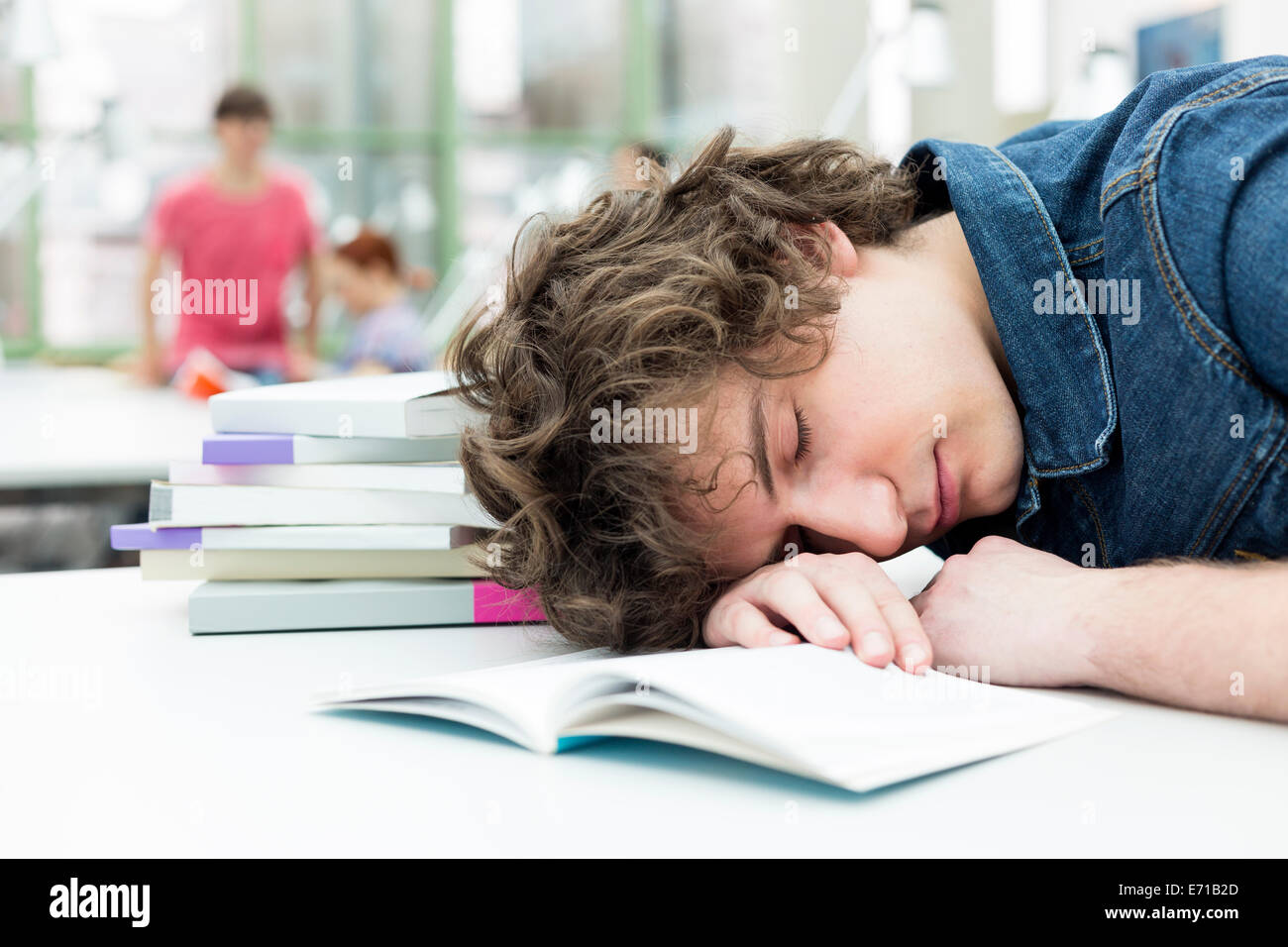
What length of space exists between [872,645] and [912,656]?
0.09ft

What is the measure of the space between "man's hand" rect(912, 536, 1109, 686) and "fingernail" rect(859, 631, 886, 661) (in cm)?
8

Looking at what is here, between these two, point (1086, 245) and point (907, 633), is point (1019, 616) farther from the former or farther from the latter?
point (1086, 245)

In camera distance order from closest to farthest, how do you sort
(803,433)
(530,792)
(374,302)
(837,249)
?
(530,792)
(803,433)
(837,249)
(374,302)

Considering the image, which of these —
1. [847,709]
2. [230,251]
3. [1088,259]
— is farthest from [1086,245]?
[230,251]

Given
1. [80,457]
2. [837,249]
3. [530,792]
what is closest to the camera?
[530,792]

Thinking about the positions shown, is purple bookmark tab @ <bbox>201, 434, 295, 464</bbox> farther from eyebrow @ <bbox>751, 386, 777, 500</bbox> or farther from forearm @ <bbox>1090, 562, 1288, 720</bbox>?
forearm @ <bbox>1090, 562, 1288, 720</bbox>

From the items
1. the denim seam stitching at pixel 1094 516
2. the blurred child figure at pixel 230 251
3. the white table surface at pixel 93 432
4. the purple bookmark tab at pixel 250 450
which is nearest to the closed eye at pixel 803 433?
the denim seam stitching at pixel 1094 516

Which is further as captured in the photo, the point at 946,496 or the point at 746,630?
the point at 946,496

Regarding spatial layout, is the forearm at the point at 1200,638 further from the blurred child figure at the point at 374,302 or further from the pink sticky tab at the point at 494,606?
the blurred child figure at the point at 374,302

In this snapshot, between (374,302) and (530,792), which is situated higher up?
(374,302)

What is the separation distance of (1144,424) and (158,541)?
32.4 inches

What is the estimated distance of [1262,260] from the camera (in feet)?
2.52

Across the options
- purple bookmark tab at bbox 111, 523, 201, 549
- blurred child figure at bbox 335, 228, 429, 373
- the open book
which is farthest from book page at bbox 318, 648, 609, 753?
blurred child figure at bbox 335, 228, 429, 373

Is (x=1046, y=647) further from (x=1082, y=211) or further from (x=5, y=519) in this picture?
(x=5, y=519)
